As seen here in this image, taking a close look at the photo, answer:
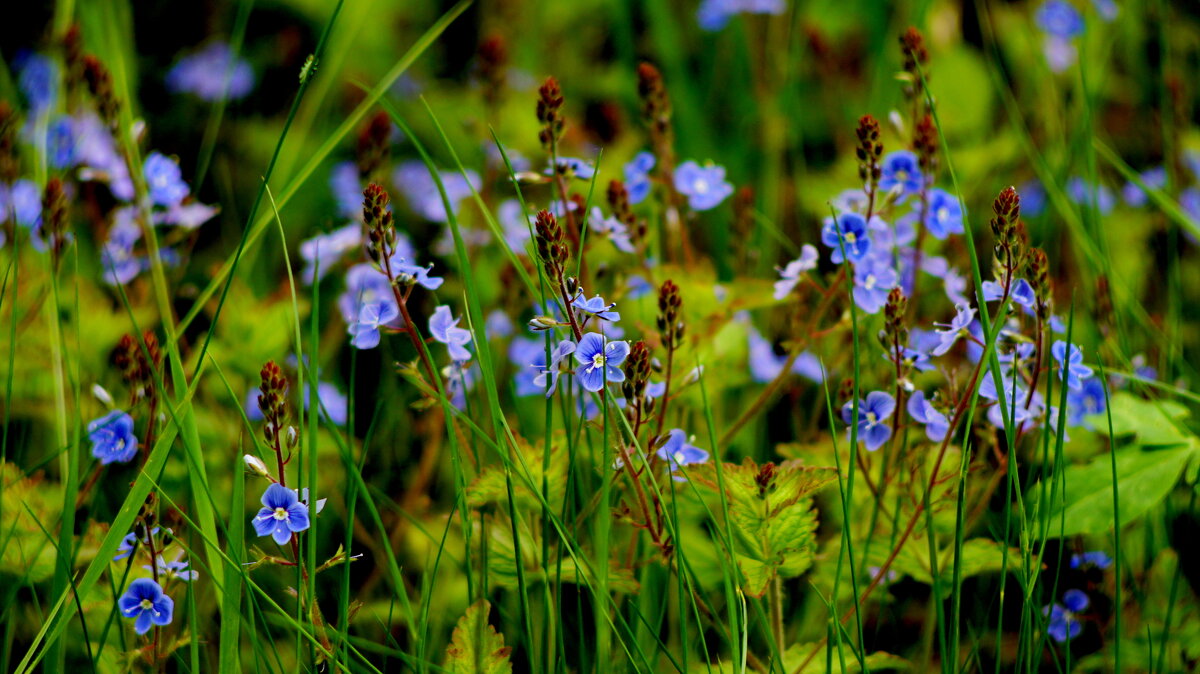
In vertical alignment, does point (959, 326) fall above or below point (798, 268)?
below

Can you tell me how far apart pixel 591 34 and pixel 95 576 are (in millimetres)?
3688

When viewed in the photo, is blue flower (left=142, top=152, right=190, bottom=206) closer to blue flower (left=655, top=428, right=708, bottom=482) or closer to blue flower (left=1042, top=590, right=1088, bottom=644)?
blue flower (left=655, top=428, right=708, bottom=482)

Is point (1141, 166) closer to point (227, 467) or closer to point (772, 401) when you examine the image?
point (772, 401)

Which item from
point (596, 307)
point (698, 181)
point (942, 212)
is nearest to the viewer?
point (596, 307)

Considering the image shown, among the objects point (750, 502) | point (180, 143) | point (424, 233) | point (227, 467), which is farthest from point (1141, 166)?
point (180, 143)

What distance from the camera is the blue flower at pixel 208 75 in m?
4.39

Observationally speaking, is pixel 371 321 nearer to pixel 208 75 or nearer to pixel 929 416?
pixel 929 416

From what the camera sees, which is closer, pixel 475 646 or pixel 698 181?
pixel 475 646

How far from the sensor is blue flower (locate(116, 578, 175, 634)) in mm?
1647

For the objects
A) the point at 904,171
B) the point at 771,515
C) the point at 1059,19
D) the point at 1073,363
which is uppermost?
the point at 1059,19

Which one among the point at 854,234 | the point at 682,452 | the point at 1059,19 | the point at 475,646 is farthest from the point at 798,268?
the point at 1059,19

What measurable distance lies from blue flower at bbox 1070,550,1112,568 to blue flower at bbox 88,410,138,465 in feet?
6.01

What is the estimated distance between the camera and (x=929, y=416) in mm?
1862

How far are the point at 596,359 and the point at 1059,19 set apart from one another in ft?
11.9
